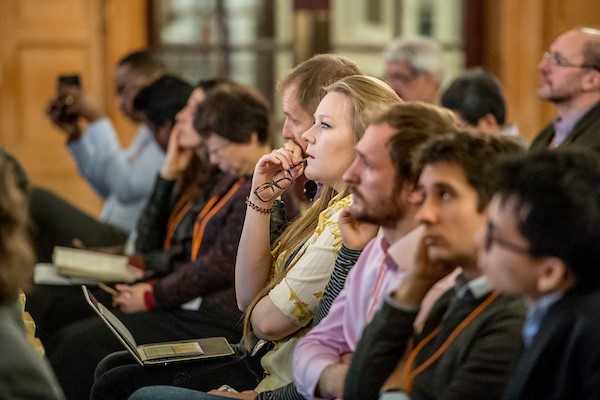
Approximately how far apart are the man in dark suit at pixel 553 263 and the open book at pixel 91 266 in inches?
91.7

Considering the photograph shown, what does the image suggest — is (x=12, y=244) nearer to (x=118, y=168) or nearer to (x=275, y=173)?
(x=275, y=173)

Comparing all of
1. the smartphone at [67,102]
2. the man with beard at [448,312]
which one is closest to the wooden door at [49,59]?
the smartphone at [67,102]

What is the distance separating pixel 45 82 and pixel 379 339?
4.46m

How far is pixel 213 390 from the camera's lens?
2414mm

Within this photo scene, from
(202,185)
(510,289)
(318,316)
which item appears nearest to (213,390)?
(318,316)

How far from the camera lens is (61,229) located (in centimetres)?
438

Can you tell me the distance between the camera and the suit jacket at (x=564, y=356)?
4.73 ft

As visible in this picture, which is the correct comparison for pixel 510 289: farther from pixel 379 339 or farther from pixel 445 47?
pixel 445 47

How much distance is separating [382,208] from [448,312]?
28 cm

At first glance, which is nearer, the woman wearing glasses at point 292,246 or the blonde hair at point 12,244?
the blonde hair at point 12,244

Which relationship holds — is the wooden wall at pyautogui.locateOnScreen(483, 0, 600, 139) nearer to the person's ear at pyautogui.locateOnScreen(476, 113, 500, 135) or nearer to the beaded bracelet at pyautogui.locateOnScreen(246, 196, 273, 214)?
the person's ear at pyautogui.locateOnScreen(476, 113, 500, 135)

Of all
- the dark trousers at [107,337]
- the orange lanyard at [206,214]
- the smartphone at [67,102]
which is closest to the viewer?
the dark trousers at [107,337]

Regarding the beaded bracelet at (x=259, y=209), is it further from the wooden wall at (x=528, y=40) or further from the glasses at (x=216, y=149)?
the wooden wall at (x=528, y=40)

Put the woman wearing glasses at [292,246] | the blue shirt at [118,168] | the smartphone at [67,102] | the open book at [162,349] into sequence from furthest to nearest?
1. the smartphone at [67,102]
2. the blue shirt at [118,168]
3. the open book at [162,349]
4. the woman wearing glasses at [292,246]
